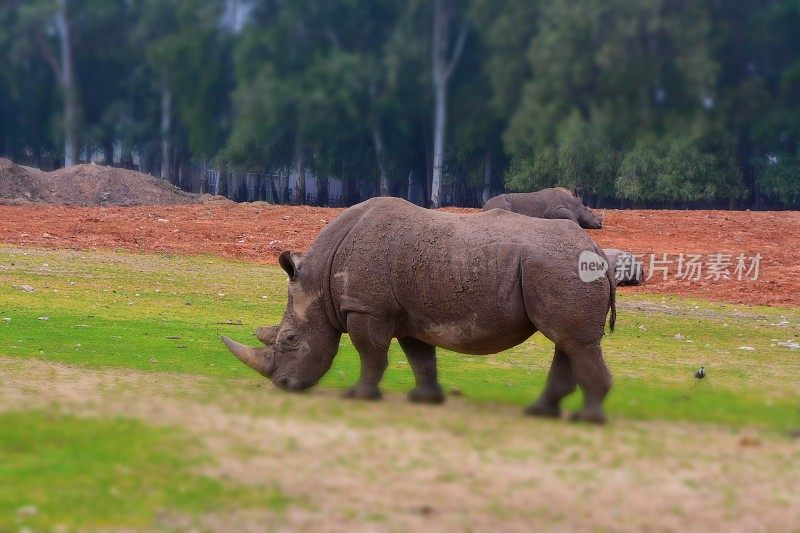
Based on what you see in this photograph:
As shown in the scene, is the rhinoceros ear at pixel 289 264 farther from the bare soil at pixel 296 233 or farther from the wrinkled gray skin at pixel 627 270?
the bare soil at pixel 296 233

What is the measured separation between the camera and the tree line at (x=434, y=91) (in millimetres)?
14797

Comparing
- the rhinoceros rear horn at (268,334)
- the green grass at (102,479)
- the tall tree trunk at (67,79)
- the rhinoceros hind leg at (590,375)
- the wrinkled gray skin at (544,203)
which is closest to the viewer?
the green grass at (102,479)

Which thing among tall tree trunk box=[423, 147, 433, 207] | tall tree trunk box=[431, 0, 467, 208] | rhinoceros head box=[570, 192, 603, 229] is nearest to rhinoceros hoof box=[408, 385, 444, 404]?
tall tree trunk box=[431, 0, 467, 208]

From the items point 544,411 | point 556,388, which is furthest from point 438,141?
point 544,411

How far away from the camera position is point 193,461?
702 centimetres

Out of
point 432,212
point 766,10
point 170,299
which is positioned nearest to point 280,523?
point 432,212

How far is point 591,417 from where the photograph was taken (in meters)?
9.34

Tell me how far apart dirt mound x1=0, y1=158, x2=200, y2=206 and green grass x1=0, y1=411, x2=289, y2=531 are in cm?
2868

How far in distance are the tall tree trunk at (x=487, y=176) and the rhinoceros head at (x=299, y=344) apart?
10.2m

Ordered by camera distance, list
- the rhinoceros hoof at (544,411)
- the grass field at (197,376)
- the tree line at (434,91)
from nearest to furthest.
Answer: the grass field at (197,376) → the rhinoceros hoof at (544,411) → the tree line at (434,91)

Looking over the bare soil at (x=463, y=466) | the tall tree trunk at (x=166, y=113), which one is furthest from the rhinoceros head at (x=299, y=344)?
the tall tree trunk at (x=166, y=113)

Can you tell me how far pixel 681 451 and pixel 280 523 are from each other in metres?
2.91

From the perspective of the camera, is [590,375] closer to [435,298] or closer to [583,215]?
[435,298]

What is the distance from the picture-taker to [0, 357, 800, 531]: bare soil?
644cm
